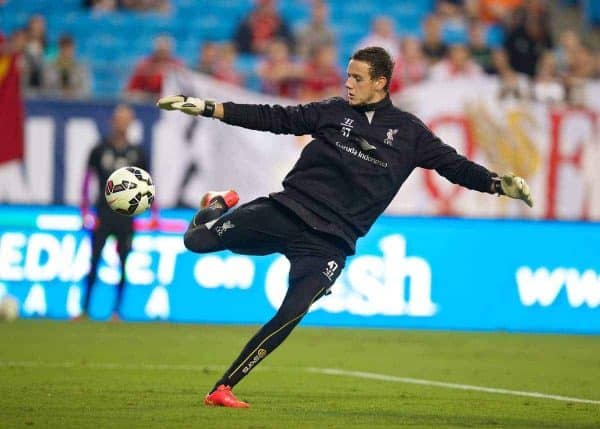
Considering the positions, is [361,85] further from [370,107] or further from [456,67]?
[456,67]

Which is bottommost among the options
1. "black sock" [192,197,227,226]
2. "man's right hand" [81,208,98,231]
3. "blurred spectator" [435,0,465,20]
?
"man's right hand" [81,208,98,231]

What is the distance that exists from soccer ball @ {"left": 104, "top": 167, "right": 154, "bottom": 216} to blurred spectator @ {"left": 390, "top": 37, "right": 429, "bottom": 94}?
7.81m

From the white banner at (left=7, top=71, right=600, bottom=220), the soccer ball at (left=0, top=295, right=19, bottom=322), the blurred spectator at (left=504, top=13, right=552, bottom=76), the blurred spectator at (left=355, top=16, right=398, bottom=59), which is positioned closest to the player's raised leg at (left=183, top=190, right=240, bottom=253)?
the soccer ball at (left=0, top=295, right=19, bottom=322)

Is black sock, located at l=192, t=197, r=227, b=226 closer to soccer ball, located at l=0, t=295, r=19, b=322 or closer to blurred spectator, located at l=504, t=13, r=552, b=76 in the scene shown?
soccer ball, located at l=0, t=295, r=19, b=322

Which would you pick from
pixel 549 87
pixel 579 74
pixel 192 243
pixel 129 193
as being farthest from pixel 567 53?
pixel 192 243

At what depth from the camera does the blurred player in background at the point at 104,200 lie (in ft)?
49.2

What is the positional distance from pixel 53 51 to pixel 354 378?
9.76 m

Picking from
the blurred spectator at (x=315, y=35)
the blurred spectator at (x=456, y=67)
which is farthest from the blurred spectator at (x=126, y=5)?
the blurred spectator at (x=456, y=67)

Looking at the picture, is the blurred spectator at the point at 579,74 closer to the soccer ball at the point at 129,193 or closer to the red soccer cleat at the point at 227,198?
the soccer ball at the point at 129,193

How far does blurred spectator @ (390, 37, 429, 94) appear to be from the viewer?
56.6 ft

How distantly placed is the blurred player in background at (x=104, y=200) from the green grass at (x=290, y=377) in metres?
0.68

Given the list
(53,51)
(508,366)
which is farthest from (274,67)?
(508,366)

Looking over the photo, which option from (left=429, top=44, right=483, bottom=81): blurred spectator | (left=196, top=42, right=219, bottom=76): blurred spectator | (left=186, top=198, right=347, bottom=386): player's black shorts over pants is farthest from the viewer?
(left=429, top=44, right=483, bottom=81): blurred spectator

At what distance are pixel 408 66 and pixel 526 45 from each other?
7.03 ft
